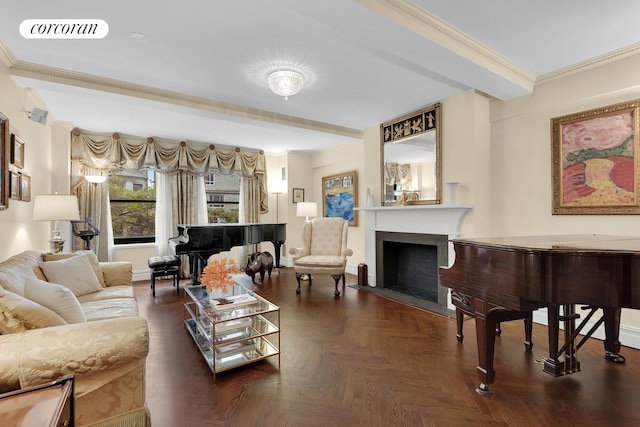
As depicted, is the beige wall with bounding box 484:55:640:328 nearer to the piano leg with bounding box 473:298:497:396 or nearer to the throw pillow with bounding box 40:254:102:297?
the piano leg with bounding box 473:298:497:396

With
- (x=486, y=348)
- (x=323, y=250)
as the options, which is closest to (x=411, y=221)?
(x=323, y=250)

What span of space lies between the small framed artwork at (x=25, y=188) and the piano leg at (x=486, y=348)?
4.30 meters

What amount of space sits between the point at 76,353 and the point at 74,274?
5.60ft

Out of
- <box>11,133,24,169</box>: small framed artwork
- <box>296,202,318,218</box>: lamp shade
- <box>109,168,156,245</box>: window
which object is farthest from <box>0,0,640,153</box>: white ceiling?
<box>296,202,318,218</box>: lamp shade

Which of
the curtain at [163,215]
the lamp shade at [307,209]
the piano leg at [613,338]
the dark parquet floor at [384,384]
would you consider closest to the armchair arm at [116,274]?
the dark parquet floor at [384,384]

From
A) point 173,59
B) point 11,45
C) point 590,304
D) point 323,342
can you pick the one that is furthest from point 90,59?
point 590,304

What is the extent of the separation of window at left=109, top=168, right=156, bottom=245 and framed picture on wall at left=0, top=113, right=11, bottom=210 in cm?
290

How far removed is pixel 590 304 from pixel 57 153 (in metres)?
6.30

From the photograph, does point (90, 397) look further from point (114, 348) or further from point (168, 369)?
point (168, 369)

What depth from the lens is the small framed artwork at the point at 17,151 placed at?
2.79 m

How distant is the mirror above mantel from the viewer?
3.89 m

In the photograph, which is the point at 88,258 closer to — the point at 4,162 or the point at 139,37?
the point at 4,162

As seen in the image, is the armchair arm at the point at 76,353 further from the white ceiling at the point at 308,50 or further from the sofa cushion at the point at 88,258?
the white ceiling at the point at 308,50

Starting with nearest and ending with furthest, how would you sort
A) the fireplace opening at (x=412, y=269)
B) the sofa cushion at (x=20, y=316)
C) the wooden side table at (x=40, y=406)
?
1. the wooden side table at (x=40, y=406)
2. the sofa cushion at (x=20, y=316)
3. the fireplace opening at (x=412, y=269)
